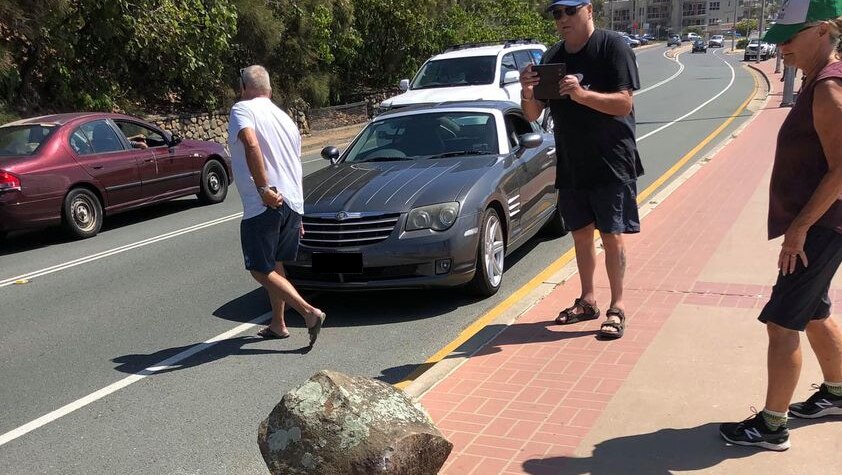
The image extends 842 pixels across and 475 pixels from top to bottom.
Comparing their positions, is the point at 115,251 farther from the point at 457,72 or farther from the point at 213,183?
the point at 457,72

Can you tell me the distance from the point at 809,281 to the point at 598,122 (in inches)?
79.6

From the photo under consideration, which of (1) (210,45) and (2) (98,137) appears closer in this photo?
(2) (98,137)

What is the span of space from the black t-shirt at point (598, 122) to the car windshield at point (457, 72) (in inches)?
389

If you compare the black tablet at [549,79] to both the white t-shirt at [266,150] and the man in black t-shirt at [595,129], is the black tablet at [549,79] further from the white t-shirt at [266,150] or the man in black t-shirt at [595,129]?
the white t-shirt at [266,150]

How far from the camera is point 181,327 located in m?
6.47

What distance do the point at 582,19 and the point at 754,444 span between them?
2.75 m

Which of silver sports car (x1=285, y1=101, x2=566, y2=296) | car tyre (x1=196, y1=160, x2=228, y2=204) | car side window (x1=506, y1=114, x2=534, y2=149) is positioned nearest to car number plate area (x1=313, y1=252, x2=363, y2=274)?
silver sports car (x1=285, y1=101, x2=566, y2=296)

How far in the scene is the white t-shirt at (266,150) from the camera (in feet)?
18.1

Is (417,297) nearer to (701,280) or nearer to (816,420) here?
(701,280)

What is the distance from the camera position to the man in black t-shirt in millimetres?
5031

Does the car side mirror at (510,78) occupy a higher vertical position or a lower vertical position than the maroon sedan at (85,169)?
higher

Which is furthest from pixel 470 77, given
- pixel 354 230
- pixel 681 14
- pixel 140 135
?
pixel 681 14

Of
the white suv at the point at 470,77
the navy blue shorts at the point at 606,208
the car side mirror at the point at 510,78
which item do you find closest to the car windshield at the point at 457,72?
the white suv at the point at 470,77

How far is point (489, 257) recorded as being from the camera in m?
6.64
